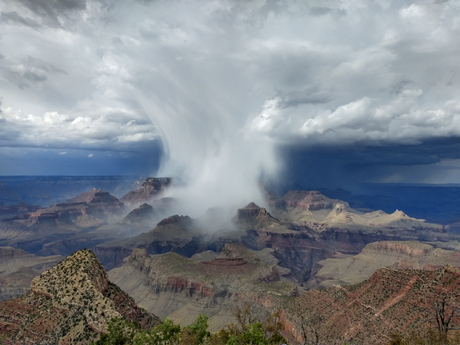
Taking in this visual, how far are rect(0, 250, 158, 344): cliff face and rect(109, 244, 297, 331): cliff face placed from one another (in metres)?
77.8

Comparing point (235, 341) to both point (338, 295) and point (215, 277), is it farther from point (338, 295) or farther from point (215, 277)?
point (215, 277)

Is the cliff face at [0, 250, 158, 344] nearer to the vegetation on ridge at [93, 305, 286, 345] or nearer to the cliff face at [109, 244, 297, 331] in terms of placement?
the vegetation on ridge at [93, 305, 286, 345]

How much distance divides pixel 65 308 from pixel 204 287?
358 ft

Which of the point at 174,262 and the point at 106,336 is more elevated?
the point at 106,336

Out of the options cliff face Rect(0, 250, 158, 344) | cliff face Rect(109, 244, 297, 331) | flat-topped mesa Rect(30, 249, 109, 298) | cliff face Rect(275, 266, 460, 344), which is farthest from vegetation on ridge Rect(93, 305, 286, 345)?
cliff face Rect(109, 244, 297, 331)

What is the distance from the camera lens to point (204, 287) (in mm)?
165250

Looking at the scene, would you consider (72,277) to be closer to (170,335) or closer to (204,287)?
(170,335)

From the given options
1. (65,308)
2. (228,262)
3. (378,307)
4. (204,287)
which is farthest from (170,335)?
(228,262)

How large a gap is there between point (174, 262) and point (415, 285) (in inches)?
5767

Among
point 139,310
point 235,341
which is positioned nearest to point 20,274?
point 139,310

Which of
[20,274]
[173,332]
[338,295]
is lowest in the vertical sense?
[20,274]

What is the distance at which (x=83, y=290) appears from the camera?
6600 centimetres

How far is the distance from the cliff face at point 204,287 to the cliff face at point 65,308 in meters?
77.8

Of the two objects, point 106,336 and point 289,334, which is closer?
point 106,336
